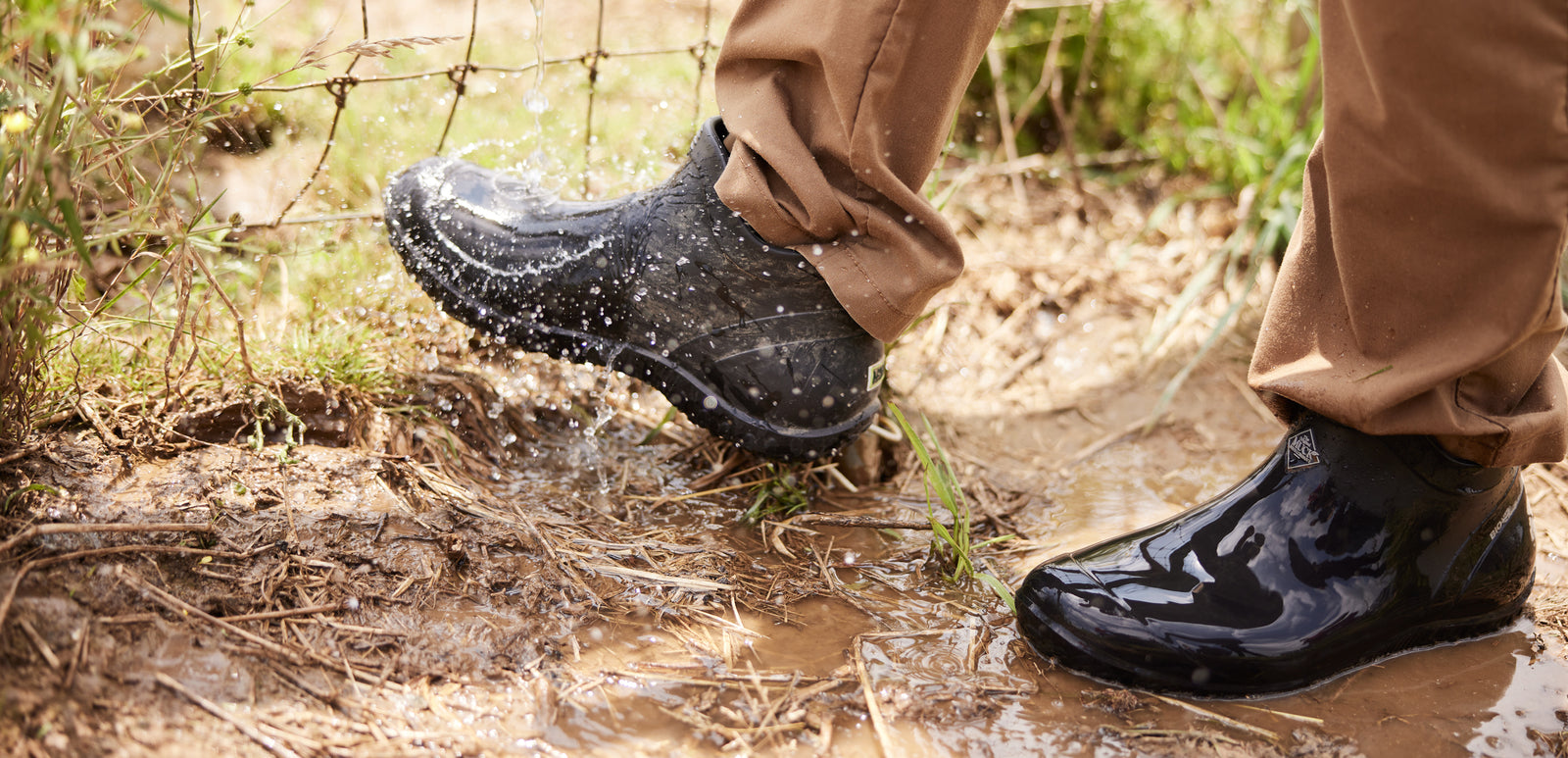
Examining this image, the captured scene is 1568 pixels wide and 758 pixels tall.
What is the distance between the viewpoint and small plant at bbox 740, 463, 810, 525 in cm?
168

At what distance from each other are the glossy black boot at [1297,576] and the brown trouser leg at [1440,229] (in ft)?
0.31

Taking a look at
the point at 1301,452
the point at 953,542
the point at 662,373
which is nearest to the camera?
the point at 1301,452

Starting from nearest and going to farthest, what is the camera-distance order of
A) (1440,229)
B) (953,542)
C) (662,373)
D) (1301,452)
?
1. (1440,229)
2. (1301,452)
3. (953,542)
4. (662,373)

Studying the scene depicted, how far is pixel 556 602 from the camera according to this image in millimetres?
1337

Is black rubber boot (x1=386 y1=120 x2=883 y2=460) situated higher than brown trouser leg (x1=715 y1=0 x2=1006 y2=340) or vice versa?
brown trouser leg (x1=715 y1=0 x2=1006 y2=340)

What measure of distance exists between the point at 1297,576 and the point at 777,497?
2.71ft

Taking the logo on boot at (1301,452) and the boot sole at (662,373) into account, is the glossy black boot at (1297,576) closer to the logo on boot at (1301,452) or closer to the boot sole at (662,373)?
the logo on boot at (1301,452)

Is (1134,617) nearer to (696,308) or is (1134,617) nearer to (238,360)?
(696,308)

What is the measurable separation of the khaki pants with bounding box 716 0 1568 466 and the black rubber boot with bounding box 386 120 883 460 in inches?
3.0

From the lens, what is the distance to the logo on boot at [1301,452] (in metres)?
1.35

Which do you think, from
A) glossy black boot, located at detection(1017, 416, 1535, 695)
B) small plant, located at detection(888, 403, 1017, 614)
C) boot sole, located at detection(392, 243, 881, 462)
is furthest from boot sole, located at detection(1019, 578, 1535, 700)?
boot sole, located at detection(392, 243, 881, 462)

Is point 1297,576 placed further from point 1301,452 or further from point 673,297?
point 673,297

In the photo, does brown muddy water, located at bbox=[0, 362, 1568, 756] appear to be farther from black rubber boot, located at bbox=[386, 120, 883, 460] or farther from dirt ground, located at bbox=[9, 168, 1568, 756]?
black rubber boot, located at bbox=[386, 120, 883, 460]

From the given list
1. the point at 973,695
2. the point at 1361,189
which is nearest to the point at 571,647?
the point at 973,695
